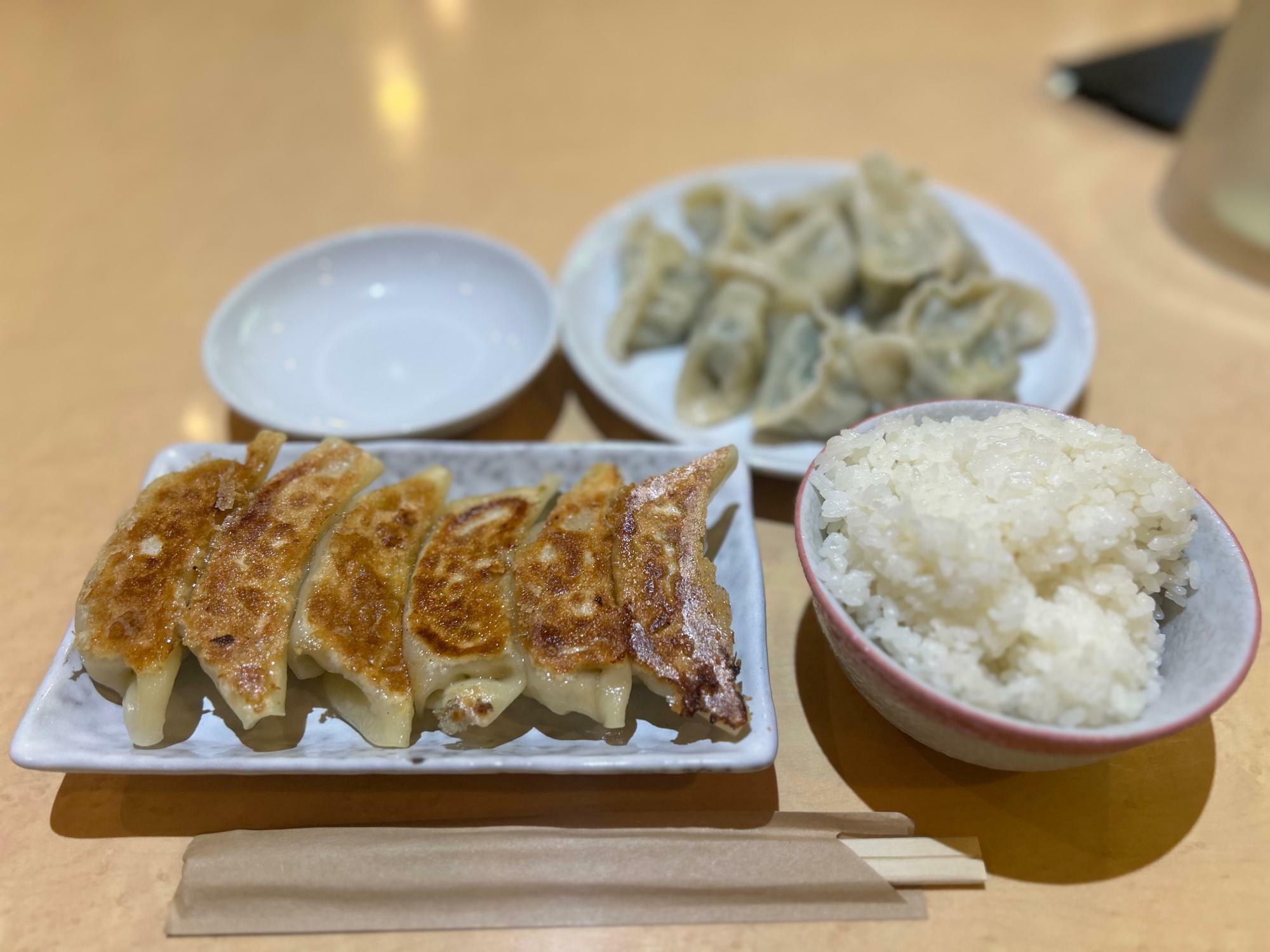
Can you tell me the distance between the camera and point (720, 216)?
10.1 ft

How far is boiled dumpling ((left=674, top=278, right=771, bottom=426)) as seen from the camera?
247 centimetres

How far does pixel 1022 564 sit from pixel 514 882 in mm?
1000

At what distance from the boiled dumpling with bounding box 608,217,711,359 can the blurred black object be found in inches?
90.4

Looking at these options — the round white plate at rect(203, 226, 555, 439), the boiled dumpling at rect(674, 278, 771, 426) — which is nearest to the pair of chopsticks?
the boiled dumpling at rect(674, 278, 771, 426)

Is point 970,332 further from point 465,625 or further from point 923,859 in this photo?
point 465,625

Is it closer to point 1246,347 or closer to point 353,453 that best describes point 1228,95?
point 1246,347

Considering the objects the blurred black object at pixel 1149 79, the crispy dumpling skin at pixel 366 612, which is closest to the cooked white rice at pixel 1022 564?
the crispy dumpling skin at pixel 366 612

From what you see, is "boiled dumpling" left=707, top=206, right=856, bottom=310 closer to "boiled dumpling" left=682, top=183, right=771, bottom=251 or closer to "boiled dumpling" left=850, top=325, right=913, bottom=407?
"boiled dumpling" left=682, top=183, right=771, bottom=251

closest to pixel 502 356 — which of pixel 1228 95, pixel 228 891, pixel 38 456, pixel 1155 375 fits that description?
pixel 38 456

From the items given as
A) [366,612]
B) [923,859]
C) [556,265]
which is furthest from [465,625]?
[556,265]

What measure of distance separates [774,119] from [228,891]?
12.1 ft

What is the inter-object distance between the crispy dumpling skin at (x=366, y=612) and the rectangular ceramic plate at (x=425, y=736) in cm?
7

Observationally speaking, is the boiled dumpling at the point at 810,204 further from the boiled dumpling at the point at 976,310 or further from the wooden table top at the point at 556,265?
the wooden table top at the point at 556,265

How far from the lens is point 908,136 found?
3709 mm
